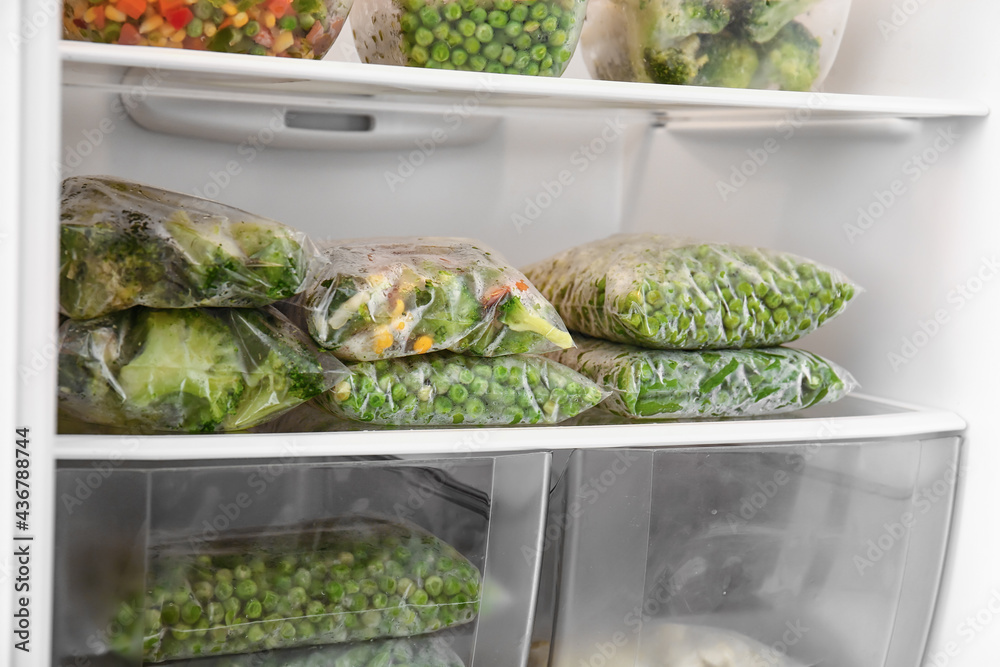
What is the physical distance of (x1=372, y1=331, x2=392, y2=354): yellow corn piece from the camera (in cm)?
89

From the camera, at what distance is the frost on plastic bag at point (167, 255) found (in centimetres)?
80

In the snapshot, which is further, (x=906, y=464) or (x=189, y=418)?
(x=906, y=464)

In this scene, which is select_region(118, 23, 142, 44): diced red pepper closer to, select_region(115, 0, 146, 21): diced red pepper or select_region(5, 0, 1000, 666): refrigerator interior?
select_region(115, 0, 146, 21): diced red pepper

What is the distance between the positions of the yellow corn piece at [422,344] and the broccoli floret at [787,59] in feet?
1.70

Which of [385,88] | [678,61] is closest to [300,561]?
[385,88]

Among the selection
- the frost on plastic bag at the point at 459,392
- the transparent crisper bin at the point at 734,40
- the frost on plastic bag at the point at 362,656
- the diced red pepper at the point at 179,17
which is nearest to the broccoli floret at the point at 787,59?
the transparent crisper bin at the point at 734,40

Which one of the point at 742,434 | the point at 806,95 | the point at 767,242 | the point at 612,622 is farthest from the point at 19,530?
the point at 767,242

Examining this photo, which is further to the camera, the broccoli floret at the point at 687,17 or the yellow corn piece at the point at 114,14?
the broccoli floret at the point at 687,17

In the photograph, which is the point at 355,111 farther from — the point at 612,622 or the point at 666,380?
the point at 612,622

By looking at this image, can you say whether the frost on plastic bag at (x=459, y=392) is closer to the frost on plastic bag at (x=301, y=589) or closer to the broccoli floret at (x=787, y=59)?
the frost on plastic bag at (x=301, y=589)

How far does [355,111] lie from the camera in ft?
3.88

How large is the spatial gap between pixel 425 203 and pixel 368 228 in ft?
0.31

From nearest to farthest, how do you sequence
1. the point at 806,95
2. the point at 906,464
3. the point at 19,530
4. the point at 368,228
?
the point at 19,530 < the point at 806,95 < the point at 906,464 < the point at 368,228

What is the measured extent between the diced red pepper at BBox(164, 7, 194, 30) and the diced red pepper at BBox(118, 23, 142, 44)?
32 mm
